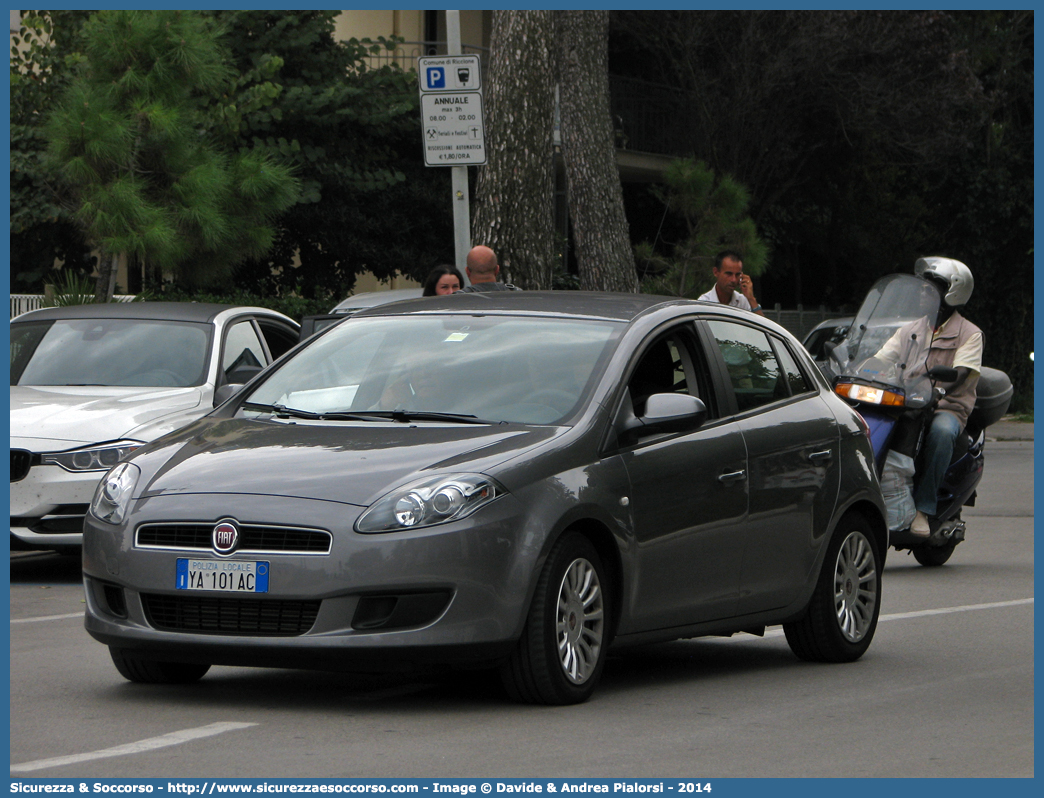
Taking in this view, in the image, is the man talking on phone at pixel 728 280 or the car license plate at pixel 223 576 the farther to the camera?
the man talking on phone at pixel 728 280

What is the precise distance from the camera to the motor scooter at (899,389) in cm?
1162

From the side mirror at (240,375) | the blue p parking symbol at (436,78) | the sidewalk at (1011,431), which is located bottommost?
the sidewalk at (1011,431)

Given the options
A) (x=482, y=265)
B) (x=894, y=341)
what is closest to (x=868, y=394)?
(x=894, y=341)

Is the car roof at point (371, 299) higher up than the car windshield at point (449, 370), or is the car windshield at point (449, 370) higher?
the car roof at point (371, 299)

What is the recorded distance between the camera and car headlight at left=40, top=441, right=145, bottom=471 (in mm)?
10602

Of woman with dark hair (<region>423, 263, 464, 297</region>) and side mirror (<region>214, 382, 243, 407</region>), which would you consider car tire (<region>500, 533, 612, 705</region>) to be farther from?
woman with dark hair (<region>423, 263, 464, 297</region>)

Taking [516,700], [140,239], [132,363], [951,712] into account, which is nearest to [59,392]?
[132,363]

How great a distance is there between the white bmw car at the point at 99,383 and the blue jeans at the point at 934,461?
4.54 metres

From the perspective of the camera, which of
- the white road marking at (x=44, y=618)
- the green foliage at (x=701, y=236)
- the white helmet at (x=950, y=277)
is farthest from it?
the green foliage at (x=701, y=236)

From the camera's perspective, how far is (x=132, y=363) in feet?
39.4

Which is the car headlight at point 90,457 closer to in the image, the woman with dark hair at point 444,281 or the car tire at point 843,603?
the woman with dark hair at point 444,281

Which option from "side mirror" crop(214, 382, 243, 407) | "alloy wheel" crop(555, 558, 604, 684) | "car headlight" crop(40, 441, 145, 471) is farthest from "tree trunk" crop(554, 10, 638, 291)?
"alloy wheel" crop(555, 558, 604, 684)

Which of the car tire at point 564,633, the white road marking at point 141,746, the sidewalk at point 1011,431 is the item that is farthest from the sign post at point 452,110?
the sidewalk at point 1011,431

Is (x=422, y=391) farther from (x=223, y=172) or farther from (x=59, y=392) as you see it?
(x=223, y=172)
